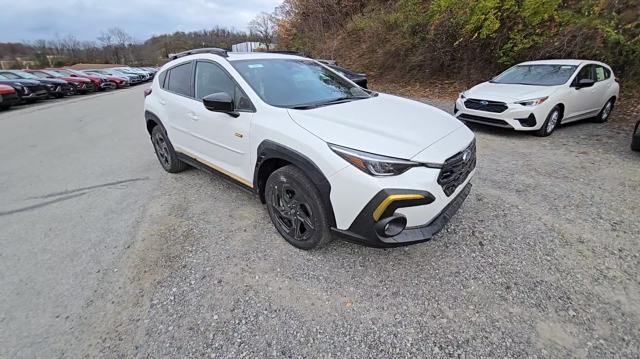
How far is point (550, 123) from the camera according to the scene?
5910 mm

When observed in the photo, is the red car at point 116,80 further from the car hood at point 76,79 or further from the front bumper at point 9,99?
the front bumper at point 9,99

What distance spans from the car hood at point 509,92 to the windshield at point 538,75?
1.02ft

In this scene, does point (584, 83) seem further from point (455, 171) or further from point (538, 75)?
point (455, 171)

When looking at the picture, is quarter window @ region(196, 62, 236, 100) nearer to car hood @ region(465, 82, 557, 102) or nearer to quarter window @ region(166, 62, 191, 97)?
quarter window @ region(166, 62, 191, 97)

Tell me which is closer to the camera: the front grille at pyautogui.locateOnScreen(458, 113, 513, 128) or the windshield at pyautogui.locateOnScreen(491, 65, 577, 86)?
the front grille at pyautogui.locateOnScreen(458, 113, 513, 128)

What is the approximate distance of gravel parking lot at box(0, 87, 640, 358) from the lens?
6.37 ft

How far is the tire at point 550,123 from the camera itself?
5816 mm

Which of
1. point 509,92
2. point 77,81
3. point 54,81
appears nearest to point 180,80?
point 509,92

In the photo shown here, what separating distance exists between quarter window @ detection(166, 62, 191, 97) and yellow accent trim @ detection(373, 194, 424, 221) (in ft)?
9.18

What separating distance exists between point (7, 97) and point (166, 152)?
1358 centimetres

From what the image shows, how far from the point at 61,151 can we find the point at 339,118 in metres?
6.54

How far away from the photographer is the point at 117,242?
303 cm

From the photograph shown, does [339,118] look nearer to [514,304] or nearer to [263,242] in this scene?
[263,242]

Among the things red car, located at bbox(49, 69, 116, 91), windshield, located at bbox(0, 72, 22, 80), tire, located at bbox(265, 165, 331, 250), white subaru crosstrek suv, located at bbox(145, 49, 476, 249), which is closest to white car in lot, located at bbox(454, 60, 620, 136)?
white subaru crosstrek suv, located at bbox(145, 49, 476, 249)
